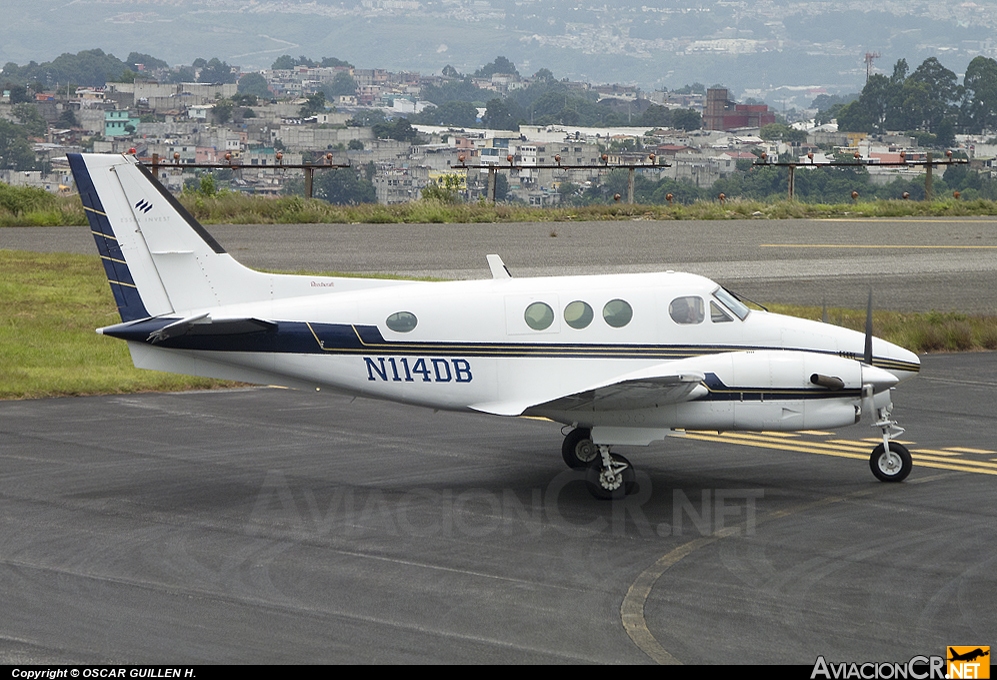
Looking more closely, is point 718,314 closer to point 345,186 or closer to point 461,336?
point 461,336

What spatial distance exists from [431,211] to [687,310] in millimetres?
29017

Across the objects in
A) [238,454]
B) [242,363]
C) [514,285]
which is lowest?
[238,454]

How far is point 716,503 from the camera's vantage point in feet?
47.0

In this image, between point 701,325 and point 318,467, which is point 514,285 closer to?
point 701,325

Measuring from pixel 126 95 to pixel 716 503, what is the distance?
133 meters

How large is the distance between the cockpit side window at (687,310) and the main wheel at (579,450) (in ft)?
6.96

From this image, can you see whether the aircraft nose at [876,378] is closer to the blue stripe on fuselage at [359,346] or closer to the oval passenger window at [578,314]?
the blue stripe on fuselage at [359,346]

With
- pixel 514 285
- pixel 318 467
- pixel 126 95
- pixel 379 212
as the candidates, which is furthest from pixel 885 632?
pixel 126 95

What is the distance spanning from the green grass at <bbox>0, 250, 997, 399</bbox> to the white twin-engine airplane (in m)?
6.59

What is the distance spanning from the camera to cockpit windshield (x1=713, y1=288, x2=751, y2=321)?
1501cm

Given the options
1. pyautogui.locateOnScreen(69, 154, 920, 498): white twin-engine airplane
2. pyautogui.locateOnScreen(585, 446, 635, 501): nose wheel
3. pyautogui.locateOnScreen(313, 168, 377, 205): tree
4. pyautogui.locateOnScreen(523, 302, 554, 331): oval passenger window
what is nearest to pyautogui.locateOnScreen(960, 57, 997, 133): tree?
pyautogui.locateOnScreen(313, 168, 377, 205): tree

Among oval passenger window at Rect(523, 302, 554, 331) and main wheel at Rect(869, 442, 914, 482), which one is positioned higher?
oval passenger window at Rect(523, 302, 554, 331)

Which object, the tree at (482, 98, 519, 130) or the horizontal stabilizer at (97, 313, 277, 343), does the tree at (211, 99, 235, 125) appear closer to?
the tree at (482, 98, 519, 130)

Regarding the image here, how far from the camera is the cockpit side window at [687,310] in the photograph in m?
14.8
